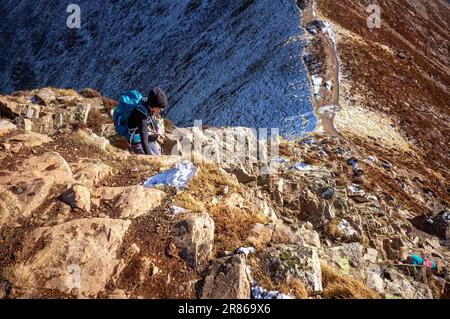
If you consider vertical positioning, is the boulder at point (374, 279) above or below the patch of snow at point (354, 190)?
above

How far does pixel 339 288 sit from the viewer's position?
7.23 m

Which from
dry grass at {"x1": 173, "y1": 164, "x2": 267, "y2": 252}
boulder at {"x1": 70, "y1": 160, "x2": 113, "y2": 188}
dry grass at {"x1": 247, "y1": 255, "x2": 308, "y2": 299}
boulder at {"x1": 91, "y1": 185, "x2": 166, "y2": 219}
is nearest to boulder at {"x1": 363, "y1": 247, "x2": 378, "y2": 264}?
dry grass at {"x1": 173, "y1": 164, "x2": 267, "y2": 252}

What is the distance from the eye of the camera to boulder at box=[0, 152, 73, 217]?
7672 millimetres

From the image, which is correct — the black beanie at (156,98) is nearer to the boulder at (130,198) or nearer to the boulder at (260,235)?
the boulder at (130,198)

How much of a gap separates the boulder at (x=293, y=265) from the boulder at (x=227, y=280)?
625mm

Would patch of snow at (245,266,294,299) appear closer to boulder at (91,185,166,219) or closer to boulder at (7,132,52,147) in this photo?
boulder at (91,185,166,219)

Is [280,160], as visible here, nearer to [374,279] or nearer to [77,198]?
[374,279]

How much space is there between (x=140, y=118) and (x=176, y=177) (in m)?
2.01

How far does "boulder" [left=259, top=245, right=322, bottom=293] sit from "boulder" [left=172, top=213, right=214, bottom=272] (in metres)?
1.09

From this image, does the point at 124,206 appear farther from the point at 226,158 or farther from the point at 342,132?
the point at 342,132

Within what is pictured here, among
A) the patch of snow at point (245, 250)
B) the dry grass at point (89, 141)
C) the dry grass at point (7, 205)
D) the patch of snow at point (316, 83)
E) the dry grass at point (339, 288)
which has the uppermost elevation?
the dry grass at point (7, 205)

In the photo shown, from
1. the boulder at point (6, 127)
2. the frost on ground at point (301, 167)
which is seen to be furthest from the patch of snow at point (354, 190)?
the boulder at point (6, 127)

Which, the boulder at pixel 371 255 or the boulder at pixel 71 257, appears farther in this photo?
the boulder at pixel 371 255

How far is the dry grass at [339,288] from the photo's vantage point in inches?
280
